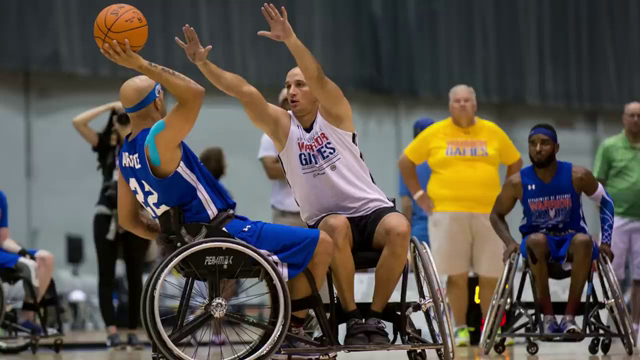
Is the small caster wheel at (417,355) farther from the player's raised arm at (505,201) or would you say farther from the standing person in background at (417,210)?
the standing person in background at (417,210)

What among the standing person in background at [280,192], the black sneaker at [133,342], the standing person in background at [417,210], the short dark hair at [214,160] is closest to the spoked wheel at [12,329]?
the black sneaker at [133,342]

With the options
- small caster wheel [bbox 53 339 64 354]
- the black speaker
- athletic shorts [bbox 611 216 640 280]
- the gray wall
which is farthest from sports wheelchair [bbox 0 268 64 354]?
athletic shorts [bbox 611 216 640 280]

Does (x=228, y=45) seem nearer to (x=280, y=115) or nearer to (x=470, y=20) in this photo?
Answer: (x=470, y=20)

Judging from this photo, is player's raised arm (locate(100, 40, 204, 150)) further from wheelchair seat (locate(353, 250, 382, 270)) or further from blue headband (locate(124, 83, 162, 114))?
wheelchair seat (locate(353, 250, 382, 270))

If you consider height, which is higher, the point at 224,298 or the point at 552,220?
the point at 552,220

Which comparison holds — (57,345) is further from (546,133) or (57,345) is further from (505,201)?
(546,133)

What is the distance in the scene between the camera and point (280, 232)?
12.5 ft

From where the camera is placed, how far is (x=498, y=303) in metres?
5.33

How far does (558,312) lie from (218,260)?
253 cm

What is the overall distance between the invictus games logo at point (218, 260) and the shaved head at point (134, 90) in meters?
0.69

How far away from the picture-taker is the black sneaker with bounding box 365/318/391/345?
381cm

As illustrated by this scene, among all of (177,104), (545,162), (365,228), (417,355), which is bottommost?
(417,355)

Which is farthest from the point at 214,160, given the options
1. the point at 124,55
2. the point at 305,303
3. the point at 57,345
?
the point at 124,55

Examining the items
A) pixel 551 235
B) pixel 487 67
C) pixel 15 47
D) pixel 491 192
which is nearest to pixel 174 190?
pixel 551 235
